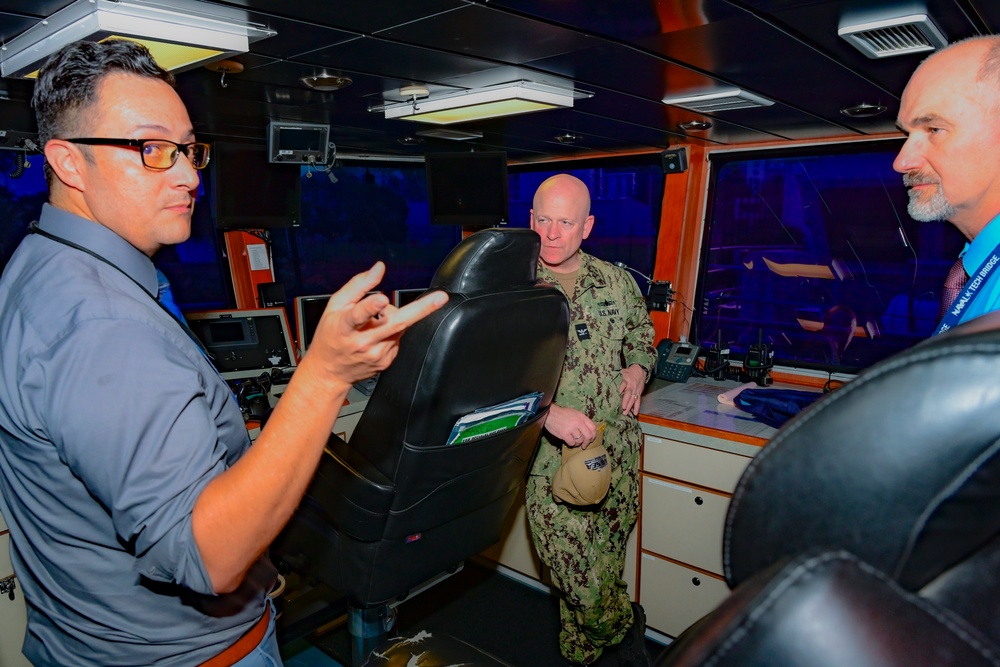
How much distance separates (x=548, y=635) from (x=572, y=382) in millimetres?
1201

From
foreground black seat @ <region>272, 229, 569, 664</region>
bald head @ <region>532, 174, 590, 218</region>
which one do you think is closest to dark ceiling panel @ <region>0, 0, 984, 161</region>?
bald head @ <region>532, 174, 590, 218</region>

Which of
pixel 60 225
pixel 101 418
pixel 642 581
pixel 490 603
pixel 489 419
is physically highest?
pixel 60 225

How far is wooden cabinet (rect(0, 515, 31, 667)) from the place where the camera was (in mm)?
2160

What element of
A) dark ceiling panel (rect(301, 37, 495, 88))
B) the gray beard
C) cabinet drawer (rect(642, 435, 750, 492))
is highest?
dark ceiling panel (rect(301, 37, 495, 88))

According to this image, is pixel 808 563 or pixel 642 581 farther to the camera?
pixel 642 581

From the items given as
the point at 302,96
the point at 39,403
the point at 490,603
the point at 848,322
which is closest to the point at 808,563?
the point at 39,403

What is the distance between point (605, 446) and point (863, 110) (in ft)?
5.74

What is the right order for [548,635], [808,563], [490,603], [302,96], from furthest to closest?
[490,603]
[548,635]
[302,96]
[808,563]

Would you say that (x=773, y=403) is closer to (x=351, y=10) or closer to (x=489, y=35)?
(x=489, y=35)

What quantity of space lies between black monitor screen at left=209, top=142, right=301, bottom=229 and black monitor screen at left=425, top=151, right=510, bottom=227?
2.75 ft

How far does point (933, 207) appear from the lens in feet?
4.18

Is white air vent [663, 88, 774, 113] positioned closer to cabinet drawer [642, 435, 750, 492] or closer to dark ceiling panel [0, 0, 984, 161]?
dark ceiling panel [0, 0, 984, 161]

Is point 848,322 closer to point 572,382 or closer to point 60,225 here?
point 572,382

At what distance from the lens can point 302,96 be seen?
2.48 m
